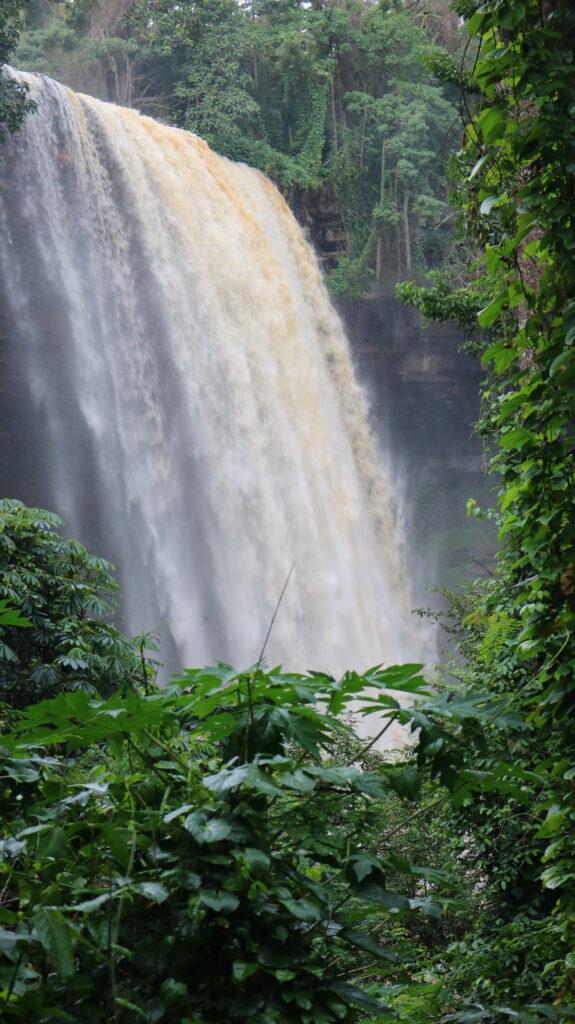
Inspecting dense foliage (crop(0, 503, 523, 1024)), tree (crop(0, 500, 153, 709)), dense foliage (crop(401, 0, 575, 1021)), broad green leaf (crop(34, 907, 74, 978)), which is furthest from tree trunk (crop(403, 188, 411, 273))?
broad green leaf (crop(34, 907, 74, 978))

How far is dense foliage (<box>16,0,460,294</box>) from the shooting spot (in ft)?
82.6

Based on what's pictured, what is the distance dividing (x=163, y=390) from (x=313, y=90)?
480 inches

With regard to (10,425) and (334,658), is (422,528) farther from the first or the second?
(10,425)

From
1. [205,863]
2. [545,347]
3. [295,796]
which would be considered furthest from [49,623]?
[205,863]

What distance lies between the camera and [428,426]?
28344 mm

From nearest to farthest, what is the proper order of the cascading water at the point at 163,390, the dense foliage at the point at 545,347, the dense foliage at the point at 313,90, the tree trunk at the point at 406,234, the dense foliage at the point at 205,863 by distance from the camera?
the dense foliage at the point at 205,863 < the dense foliage at the point at 545,347 < the cascading water at the point at 163,390 < the dense foliage at the point at 313,90 < the tree trunk at the point at 406,234

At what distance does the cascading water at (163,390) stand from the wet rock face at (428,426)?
667 cm

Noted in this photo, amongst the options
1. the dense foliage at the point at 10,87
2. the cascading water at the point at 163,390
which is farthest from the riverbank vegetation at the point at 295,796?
the cascading water at the point at 163,390

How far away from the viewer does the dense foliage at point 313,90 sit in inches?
992

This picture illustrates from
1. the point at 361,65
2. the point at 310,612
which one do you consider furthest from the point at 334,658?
the point at 361,65

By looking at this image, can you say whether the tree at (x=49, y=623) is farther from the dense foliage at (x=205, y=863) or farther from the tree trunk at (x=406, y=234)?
the tree trunk at (x=406, y=234)

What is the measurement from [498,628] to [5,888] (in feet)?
17.8

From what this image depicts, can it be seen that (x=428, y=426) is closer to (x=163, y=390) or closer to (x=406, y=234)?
(x=406, y=234)

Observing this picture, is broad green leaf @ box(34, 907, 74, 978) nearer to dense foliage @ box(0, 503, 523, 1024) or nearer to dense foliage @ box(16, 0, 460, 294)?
dense foliage @ box(0, 503, 523, 1024)
